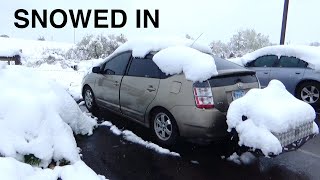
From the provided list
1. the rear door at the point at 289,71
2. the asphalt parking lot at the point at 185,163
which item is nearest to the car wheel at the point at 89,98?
the asphalt parking lot at the point at 185,163

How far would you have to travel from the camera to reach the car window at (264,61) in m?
9.16

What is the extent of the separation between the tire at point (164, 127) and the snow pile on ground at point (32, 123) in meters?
1.52

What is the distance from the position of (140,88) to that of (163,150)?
3.70 feet

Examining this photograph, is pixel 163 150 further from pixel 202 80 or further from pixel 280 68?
pixel 280 68

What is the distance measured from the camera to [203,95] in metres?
4.71

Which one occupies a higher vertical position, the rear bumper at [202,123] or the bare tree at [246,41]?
the bare tree at [246,41]

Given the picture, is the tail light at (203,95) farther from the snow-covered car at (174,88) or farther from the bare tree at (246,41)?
the bare tree at (246,41)

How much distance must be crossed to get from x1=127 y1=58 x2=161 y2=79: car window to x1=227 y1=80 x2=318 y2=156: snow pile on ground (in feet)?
4.75

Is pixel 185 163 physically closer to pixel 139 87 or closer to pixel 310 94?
pixel 139 87

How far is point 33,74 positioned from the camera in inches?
185

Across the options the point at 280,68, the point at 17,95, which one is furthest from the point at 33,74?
the point at 280,68

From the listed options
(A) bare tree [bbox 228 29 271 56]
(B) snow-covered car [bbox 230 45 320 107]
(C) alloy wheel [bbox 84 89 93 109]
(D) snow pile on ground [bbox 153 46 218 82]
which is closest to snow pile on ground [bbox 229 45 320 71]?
(B) snow-covered car [bbox 230 45 320 107]

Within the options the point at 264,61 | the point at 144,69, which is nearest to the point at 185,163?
the point at 144,69

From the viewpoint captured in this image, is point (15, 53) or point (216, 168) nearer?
point (216, 168)
